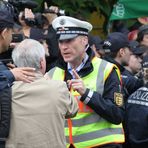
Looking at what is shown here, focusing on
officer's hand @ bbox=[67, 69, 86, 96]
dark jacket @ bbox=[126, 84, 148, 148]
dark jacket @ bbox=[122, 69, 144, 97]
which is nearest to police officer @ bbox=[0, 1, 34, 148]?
officer's hand @ bbox=[67, 69, 86, 96]

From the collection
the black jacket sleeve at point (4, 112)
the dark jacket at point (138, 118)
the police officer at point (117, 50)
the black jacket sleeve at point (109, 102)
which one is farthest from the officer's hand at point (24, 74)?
the police officer at point (117, 50)

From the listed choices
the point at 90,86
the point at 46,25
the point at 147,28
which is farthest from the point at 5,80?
the point at 46,25

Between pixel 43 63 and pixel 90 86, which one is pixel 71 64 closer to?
pixel 90 86

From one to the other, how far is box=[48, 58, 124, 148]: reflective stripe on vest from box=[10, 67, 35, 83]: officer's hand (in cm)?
88

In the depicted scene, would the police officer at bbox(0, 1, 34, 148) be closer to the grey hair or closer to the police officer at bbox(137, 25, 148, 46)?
the grey hair

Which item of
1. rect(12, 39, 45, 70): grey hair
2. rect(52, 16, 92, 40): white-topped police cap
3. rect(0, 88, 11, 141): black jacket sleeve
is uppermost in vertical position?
rect(12, 39, 45, 70): grey hair

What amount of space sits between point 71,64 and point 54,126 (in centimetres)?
108

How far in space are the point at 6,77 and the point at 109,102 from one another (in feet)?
3.52

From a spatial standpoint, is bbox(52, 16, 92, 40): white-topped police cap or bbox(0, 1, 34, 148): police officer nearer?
bbox(0, 1, 34, 148): police officer

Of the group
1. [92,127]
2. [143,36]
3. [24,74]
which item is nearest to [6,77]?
[24,74]

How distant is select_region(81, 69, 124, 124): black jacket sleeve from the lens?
15.6 ft

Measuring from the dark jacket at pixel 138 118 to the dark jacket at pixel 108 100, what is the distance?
10.6 inches

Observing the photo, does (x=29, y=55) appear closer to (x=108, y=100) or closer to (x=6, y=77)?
(x=6, y=77)

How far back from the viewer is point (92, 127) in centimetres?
484
